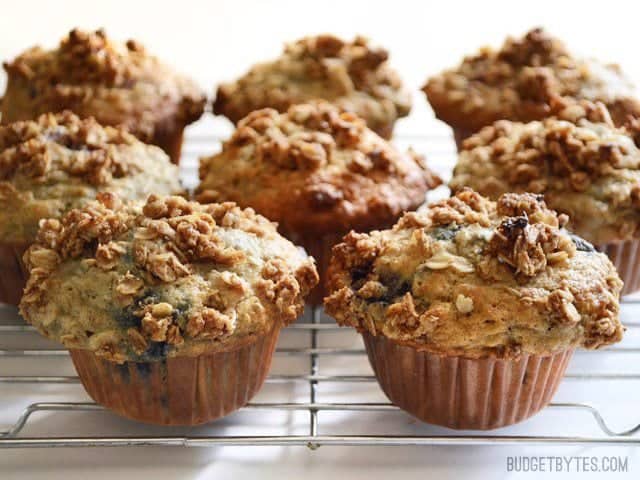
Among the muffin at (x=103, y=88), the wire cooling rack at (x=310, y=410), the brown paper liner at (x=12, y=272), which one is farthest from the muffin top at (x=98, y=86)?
the wire cooling rack at (x=310, y=410)

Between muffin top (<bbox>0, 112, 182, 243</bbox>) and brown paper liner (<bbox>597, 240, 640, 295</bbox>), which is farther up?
muffin top (<bbox>0, 112, 182, 243</bbox>)

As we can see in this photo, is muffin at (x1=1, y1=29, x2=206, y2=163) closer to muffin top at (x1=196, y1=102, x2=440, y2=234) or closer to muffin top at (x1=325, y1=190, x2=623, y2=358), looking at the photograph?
muffin top at (x1=196, y1=102, x2=440, y2=234)

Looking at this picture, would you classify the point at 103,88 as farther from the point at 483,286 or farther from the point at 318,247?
the point at 483,286

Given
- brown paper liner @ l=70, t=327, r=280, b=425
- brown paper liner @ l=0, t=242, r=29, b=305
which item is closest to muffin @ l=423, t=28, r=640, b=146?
brown paper liner @ l=70, t=327, r=280, b=425

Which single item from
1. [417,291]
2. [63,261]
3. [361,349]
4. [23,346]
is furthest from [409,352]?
[23,346]

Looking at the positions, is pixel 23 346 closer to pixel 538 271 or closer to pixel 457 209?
pixel 457 209

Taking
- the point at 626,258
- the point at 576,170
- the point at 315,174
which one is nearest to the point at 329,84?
the point at 315,174

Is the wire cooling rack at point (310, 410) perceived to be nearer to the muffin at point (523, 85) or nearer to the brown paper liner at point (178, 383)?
the brown paper liner at point (178, 383)
